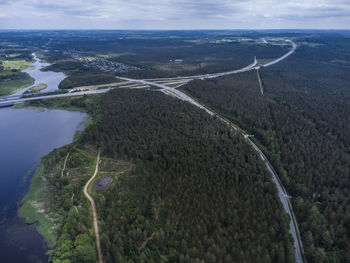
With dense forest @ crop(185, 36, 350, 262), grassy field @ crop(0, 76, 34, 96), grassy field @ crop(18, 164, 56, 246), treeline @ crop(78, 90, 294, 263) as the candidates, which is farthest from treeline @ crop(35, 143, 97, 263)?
grassy field @ crop(0, 76, 34, 96)

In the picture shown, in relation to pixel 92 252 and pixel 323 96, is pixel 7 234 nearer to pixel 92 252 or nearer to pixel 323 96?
pixel 92 252

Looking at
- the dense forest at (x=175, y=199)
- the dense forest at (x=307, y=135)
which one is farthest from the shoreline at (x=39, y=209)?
the dense forest at (x=307, y=135)

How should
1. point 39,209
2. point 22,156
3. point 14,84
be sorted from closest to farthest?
point 39,209, point 22,156, point 14,84

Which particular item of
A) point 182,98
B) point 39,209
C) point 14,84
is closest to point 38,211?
point 39,209

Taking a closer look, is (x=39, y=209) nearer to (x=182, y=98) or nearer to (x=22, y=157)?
(x=22, y=157)

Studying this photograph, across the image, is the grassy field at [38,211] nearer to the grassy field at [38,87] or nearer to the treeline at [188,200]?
the treeline at [188,200]

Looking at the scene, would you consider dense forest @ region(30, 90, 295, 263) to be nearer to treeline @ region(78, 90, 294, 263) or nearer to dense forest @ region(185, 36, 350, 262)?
treeline @ region(78, 90, 294, 263)
